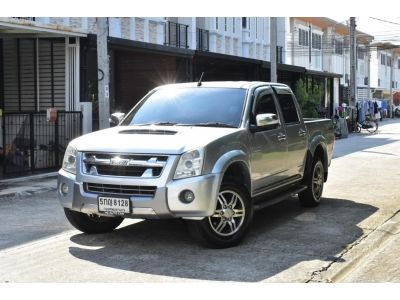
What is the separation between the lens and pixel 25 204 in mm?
10133

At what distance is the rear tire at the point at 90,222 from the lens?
7.33m

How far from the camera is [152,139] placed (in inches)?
263

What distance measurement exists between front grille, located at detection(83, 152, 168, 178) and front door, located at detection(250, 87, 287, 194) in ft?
4.57

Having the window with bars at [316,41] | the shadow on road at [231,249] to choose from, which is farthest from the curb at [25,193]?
the window with bars at [316,41]

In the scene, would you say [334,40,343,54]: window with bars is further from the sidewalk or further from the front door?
the front door

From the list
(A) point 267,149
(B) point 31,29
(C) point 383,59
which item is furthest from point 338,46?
(A) point 267,149

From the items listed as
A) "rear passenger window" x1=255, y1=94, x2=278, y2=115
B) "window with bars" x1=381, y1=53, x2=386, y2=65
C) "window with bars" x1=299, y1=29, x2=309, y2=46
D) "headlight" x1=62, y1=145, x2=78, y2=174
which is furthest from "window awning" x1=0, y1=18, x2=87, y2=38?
"window with bars" x1=381, y1=53, x2=386, y2=65

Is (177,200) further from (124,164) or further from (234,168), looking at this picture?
(234,168)

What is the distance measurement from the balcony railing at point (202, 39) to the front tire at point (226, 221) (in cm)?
2252

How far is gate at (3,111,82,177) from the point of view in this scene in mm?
13570

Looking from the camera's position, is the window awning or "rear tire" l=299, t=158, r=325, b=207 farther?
the window awning

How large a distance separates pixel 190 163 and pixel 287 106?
2.97 meters

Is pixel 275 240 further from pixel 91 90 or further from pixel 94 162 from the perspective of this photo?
pixel 91 90

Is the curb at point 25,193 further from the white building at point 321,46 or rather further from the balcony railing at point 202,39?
the white building at point 321,46
